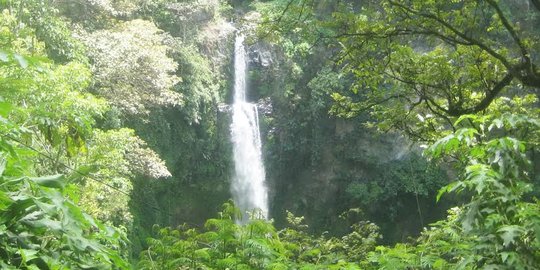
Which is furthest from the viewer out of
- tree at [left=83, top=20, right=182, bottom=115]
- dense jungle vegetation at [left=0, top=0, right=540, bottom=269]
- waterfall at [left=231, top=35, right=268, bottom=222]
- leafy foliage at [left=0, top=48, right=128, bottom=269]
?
waterfall at [left=231, top=35, right=268, bottom=222]

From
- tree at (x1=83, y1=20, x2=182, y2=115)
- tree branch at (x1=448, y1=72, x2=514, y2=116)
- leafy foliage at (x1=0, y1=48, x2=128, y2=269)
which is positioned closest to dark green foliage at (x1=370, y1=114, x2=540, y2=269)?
leafy foliage at (x1=0, y1=48, x2=128, y2=269)

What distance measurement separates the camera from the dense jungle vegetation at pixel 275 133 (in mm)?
1806

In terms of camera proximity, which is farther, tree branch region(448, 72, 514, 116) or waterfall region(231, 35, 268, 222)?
waterfall region(231, 35, 268, 222)

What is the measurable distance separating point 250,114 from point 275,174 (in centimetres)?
227

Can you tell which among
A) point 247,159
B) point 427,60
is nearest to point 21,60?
point 427,60

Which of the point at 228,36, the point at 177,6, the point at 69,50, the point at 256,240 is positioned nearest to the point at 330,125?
the point at 228,36

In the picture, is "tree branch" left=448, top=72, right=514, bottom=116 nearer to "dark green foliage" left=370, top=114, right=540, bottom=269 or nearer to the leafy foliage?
"dark green foliage" left=370, top=114, right=540, bottom=269

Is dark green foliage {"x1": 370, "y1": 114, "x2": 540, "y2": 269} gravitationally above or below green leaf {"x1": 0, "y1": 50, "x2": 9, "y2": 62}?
below

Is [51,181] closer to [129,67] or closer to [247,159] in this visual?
[129,67]

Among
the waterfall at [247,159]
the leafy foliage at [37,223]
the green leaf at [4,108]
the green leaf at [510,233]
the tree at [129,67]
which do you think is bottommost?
the waterfall at [247,159]

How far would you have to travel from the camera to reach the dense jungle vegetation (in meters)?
1.81

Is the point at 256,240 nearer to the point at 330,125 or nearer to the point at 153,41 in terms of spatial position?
the point at 153,41

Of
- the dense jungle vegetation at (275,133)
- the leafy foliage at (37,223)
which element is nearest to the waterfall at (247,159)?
the dense jungle vegetation at (275,133)

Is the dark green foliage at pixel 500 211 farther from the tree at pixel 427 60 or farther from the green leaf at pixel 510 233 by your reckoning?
the tree at pixel 427 60
